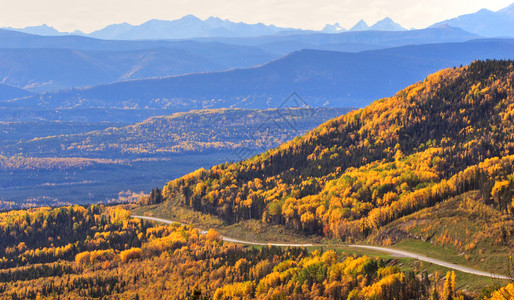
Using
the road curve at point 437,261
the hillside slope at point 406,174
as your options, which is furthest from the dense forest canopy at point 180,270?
the hillside slope at point 406,174

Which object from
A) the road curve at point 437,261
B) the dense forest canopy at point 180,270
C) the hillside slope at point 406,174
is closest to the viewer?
the road curve at point 437,261

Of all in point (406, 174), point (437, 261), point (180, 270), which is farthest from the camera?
point (406, 174)

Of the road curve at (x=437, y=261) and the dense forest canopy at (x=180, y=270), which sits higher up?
the road curve at (x=437, y=261)

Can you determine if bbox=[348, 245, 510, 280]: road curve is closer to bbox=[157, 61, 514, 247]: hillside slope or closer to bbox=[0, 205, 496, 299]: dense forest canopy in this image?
bbox=[0, 205, 496, 299]: dense forest canopy

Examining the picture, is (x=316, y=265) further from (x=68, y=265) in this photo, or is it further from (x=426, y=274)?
(x=68, y=265)

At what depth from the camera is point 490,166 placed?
141500 mm

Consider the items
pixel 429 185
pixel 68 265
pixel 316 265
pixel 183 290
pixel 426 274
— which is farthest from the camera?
pixel 68 265

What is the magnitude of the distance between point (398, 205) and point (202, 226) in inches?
2625

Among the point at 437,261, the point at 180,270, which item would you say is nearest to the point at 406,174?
the point at 437,261

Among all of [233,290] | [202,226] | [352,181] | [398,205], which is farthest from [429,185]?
[202,226]

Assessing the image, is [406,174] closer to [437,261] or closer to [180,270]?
[437,261]

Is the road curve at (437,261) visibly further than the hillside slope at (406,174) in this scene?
No

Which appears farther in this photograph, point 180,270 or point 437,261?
point 180,270

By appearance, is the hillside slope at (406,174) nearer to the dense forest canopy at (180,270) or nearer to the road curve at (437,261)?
the road curve at (437,261)
